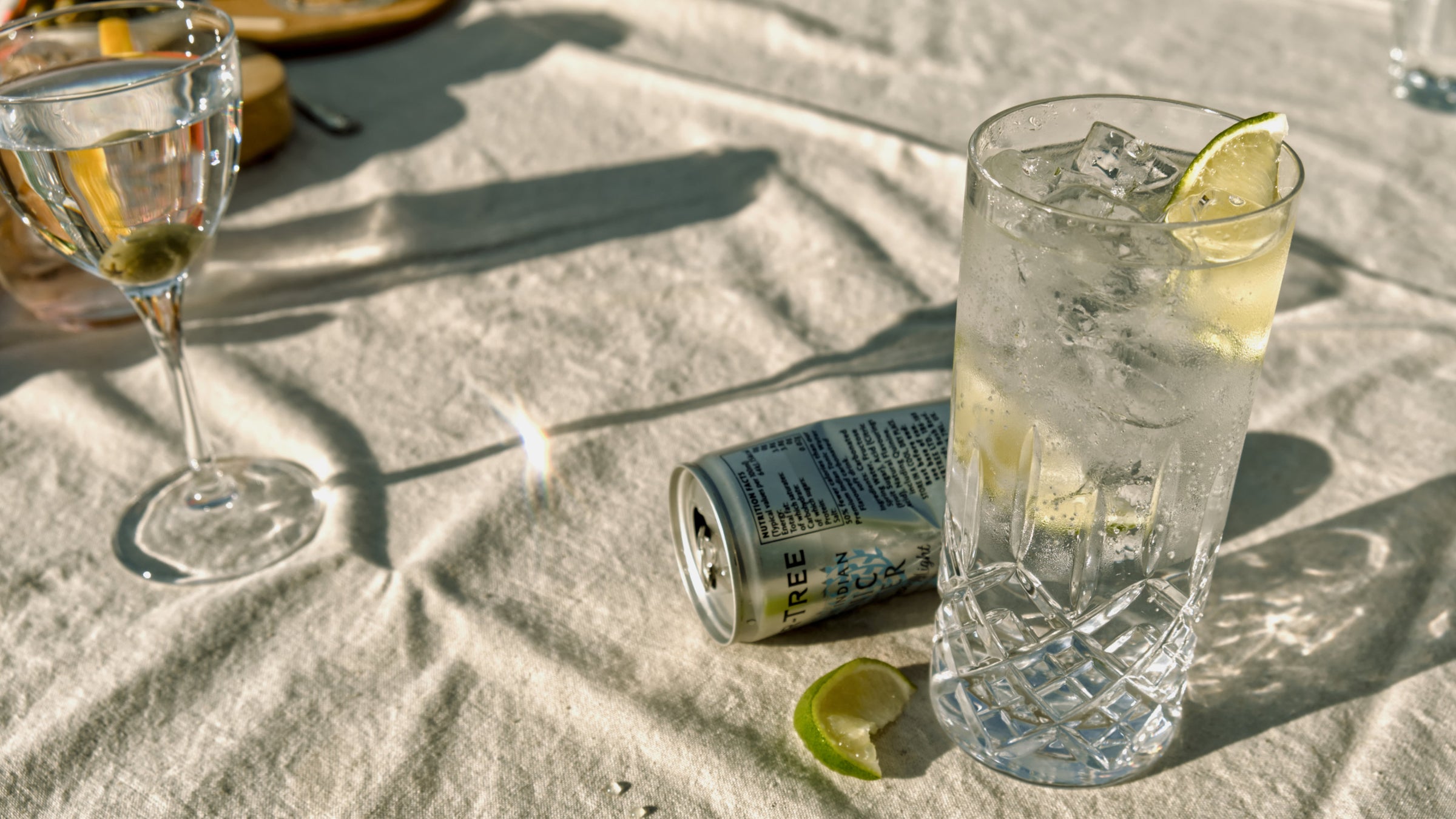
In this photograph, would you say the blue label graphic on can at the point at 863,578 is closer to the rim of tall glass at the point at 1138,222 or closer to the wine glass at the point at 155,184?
the rim of tall glass at the point at 1138,222

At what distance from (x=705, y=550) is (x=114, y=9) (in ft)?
1.94

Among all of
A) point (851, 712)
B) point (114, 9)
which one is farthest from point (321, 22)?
point (851, 712)

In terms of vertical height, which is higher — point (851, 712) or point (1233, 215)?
point (1233, 215)

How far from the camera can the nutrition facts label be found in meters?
0.72

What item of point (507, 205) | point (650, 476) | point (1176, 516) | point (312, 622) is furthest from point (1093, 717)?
point (507, 205)

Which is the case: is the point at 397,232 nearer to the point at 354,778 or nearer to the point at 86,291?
the point at 86,291

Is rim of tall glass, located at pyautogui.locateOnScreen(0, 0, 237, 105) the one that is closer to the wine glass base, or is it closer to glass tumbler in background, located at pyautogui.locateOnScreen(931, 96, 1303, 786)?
the wine glass base

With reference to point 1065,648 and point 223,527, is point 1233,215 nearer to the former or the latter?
point 1065,648

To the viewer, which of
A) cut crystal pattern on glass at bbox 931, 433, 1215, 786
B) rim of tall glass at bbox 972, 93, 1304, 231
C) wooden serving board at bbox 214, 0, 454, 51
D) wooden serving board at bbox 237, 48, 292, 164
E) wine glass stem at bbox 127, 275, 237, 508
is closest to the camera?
rim of tall glass at bbox 972, 93, 1304, 231

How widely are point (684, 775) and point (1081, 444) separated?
305 mm

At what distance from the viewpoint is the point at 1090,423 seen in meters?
0.57

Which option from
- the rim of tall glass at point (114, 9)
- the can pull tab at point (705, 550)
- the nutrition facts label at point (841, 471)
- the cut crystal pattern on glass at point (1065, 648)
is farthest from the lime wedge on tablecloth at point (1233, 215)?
the rim of tall glass at point (114, 9)

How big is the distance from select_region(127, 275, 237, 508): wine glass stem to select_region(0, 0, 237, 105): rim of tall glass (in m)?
0.16

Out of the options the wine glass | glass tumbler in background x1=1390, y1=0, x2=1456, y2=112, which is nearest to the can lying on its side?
the wine glass
